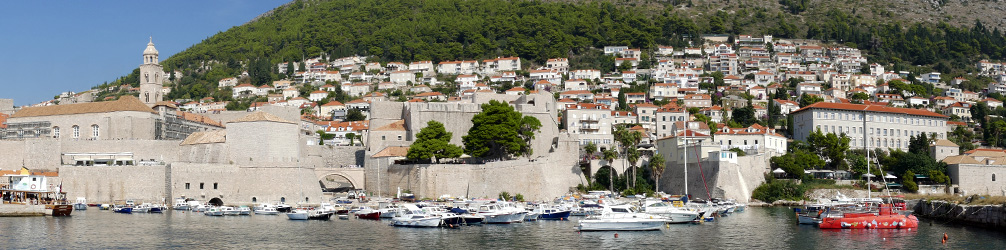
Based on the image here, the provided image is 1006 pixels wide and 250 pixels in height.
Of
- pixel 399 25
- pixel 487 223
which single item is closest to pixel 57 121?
pixel 487 223

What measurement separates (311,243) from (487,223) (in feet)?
28.1

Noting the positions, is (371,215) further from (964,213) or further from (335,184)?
(964,213)

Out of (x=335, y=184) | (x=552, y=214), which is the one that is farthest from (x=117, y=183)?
(x=552, y=214)

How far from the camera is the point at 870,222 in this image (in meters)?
32.8

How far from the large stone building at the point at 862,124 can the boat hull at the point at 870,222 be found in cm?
2526

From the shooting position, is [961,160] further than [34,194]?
Yes

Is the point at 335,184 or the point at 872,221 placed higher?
the point at 335,184

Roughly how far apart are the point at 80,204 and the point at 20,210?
3.33m

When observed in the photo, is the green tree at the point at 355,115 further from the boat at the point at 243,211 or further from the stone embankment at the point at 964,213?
the stone embankment at the point at 964,213

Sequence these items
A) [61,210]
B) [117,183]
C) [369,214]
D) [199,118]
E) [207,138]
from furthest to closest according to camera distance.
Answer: [199,118] → [207,138] → [117,183] → [369,214] → [61,210]

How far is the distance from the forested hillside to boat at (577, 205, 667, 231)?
2954 inches

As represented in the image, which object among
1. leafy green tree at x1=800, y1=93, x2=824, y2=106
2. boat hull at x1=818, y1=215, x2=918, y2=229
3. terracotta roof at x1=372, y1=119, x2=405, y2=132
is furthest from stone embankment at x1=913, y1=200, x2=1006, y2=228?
leafy green tree at x1=800, y1=93, x2=824, y2=106

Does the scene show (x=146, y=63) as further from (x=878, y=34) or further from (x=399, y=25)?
(x=878, y=34)

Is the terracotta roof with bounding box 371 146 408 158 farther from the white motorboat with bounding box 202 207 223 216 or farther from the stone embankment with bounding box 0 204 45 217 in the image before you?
the stone embankment with bounding box 0 204 45 217
